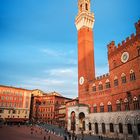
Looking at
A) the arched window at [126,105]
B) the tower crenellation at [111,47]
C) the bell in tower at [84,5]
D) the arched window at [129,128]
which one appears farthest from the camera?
the bell in tower at [84,5]

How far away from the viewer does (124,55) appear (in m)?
32.5

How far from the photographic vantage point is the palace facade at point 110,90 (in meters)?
28.9

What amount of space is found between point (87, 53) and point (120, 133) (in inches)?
→ 941

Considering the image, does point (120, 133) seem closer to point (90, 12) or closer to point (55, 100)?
point (90, 12)

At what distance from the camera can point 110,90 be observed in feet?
117

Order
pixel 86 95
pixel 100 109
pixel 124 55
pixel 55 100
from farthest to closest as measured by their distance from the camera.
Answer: pixel 55 100, pixel 86 95, pixel 100 109, pixel 124 55

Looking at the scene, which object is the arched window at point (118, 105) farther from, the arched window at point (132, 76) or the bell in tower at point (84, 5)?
the bell in tower at point (84, 5)

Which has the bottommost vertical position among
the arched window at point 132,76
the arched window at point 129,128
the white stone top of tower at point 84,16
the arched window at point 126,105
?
the arched window at point 129,128

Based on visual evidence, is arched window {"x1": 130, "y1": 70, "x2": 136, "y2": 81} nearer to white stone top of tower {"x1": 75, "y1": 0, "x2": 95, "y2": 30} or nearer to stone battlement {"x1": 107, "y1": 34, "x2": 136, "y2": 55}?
stone battlement {"x1": 107, "y1": 34, "x2": 136, "y2": 55}

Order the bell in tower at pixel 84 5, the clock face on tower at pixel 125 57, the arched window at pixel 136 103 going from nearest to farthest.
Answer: the arched window at pixel 136 103 → the clock face on tower at pixel 125 57 → the bell in tower at pixel 84 5

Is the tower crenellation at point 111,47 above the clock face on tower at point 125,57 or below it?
above

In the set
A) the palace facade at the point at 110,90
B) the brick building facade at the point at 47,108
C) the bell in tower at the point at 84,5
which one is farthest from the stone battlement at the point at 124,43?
the brick building facade at the point at 47,108

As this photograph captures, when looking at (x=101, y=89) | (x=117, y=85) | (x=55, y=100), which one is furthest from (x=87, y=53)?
(x=55, y=100)

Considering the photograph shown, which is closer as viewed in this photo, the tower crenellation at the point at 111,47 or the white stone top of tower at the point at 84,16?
the tower crenellation at the point at 111,47
